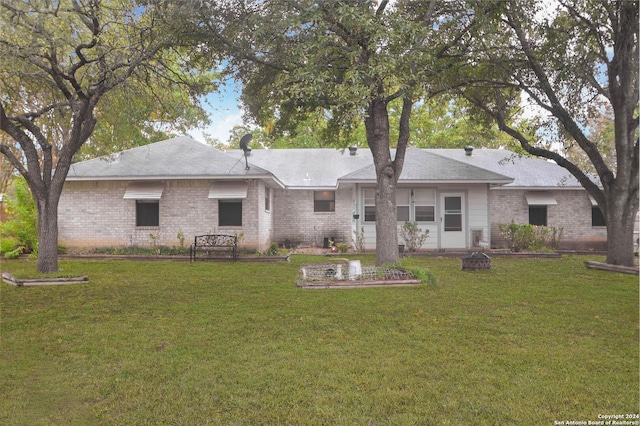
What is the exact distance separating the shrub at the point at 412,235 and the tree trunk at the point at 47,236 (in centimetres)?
1184

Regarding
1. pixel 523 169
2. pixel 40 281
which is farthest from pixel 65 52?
pixel 523 169

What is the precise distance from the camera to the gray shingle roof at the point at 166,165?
50.5 ft

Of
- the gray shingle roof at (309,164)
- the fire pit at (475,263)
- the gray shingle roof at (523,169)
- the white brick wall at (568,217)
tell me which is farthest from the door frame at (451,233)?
the fire pit at (475,263)

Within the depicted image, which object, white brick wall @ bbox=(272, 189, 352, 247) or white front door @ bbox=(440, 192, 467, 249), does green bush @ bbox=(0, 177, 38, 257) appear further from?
white front door @ bbox=(440, 192, 467, 249)

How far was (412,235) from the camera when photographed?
1633cm

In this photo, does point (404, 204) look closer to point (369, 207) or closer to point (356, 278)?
point (369, 207)

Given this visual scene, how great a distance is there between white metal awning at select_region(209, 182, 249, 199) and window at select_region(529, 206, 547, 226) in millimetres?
12999

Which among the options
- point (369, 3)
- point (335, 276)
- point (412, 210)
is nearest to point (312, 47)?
point (369, 3)

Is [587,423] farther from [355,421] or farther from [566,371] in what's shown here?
[355,421]

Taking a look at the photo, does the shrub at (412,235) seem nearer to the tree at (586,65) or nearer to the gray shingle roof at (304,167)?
the gray shingle roof at (304,167)

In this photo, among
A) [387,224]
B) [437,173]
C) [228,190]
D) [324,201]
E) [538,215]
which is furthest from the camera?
[324,201]

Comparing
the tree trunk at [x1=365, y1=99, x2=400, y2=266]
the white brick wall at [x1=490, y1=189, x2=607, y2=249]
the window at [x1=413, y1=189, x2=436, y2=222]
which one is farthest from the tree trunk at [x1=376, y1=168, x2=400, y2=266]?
the white brick wall at [x1=490, y1=189, x2=607, y2=249]

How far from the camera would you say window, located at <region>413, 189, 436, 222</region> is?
16.9m

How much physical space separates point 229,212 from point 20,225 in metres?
7.51
